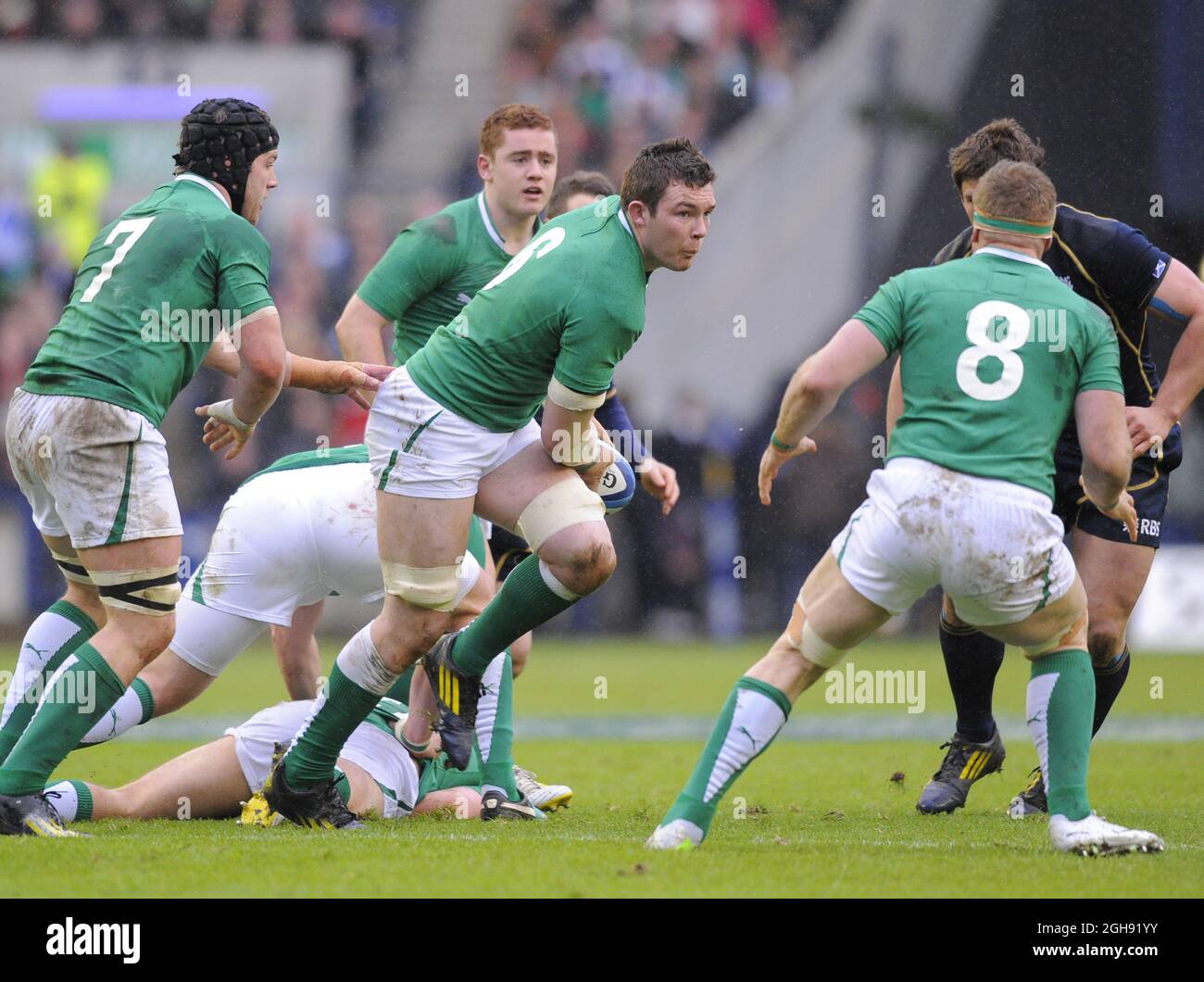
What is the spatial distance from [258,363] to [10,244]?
12.0 meters

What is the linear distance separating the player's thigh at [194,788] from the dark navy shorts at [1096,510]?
3125 mm

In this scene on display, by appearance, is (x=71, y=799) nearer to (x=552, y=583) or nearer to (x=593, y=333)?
(x=552, y=583)

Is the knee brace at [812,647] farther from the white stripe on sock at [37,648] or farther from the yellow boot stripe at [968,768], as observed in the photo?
the white stripe on sock at [37,648]

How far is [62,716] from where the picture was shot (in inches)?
186

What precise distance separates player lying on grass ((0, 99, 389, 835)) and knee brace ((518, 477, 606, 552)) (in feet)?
2.93

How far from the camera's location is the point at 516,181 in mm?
6492

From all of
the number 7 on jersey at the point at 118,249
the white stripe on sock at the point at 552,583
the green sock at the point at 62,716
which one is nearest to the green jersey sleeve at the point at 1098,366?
the white stripe on sock at the point at 552,583

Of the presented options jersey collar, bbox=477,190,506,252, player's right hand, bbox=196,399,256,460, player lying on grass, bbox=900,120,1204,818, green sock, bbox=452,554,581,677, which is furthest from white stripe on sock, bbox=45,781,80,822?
player lying on grass, bbox=900,120,1204,818

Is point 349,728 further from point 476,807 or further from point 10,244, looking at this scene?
point 10,244

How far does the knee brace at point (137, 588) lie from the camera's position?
4.81 m

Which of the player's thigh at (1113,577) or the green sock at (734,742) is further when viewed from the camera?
the player's thigh at (1113,577)

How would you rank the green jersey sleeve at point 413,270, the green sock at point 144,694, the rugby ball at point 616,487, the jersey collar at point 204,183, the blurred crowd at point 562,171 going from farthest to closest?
1. the blurred crowd at point 562,171
2. the green jersey sleeve at point 413,270
3. the rugby ball at point 616,487
4. the green sock at point 144,694
5. the jersey collar at point 204,183

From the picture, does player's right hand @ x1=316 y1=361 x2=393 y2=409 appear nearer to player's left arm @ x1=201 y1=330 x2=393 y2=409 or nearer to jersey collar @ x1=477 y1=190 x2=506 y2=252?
player's left arm @ x1=201 y1=330 x2=393 y2=409

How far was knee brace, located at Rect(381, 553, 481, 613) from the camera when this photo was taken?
4.96 metres
